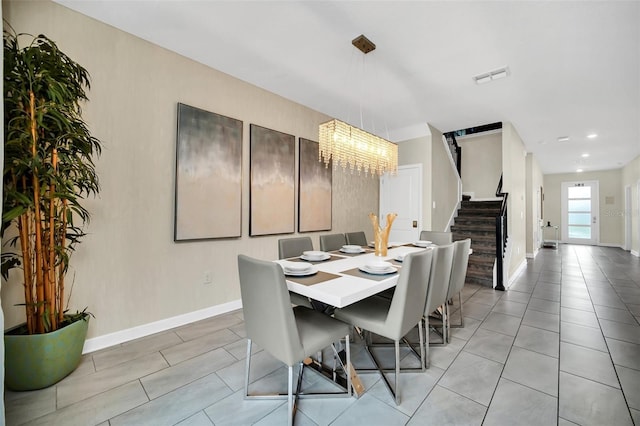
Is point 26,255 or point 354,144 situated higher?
point 354,144

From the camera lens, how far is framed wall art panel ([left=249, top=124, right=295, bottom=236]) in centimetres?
340

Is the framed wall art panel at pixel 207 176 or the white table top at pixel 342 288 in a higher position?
the framed wall art panel at pixel 207 176

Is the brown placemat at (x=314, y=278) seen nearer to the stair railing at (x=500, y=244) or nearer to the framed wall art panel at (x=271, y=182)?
the framed wall art panel at (x=271, y=182)

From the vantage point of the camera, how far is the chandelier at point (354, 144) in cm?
273

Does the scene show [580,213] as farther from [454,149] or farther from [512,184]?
[512,184]

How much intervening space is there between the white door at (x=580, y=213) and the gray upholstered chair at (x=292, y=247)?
11495 mm

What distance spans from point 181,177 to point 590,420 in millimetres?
3534

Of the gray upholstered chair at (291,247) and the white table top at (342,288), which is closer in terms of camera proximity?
the white table top at (342,288)

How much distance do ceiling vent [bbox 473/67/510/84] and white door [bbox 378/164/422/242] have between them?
195 centimetres

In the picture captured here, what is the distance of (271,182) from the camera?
357 cm

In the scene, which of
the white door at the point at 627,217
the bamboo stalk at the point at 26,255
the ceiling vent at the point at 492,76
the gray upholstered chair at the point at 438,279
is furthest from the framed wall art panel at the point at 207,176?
the white door at the point at 627,217

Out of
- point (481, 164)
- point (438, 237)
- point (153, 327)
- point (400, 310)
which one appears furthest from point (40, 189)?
point (481, 164)

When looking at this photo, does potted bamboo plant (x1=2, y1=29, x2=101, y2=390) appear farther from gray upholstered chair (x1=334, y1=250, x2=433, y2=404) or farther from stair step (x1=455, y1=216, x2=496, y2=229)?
stair step (x1=455, y1=216, x2=496, y2=229)

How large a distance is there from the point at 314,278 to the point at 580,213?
12246mm
